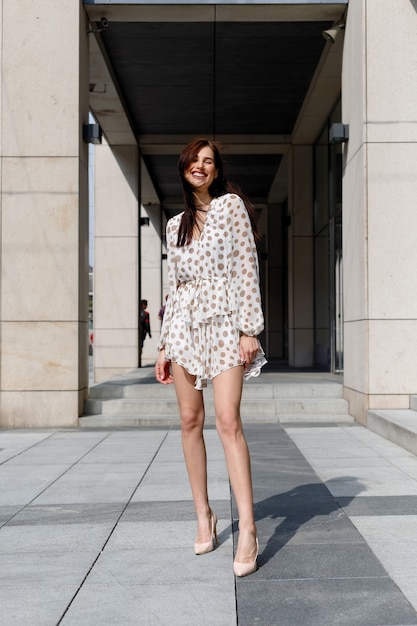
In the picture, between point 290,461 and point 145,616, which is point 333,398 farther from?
point 145,616

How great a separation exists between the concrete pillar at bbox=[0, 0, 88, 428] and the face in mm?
6094

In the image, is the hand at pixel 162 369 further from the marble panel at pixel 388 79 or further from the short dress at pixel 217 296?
Answer: the marble panel at pixel 388 79

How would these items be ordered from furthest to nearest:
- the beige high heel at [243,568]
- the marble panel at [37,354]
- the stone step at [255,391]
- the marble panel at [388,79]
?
the stone step at [255,391] < the marble panel at [37,354] < the marble panel at [388,79] < the beige high heel at [243,568]

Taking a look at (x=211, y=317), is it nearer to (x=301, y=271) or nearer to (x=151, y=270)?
(x=301, y=271)

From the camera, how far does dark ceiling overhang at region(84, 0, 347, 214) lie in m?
10.8

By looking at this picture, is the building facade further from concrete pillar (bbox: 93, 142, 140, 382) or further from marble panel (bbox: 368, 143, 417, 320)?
concrete pillar (bbox: 93, 142, 140, 382)

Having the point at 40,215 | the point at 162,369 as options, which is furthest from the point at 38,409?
the point at 162,369

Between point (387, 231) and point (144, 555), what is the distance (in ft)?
20.8

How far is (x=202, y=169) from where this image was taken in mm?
4035

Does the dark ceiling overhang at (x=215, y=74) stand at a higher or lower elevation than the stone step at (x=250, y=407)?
higher

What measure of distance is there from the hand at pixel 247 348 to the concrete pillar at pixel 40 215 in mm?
6308

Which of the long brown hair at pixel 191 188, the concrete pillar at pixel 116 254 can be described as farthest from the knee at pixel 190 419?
the concrete pillar at pixel 116 254

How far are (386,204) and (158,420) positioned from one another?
3867 millimetres

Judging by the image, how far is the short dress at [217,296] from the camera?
12.7ft
